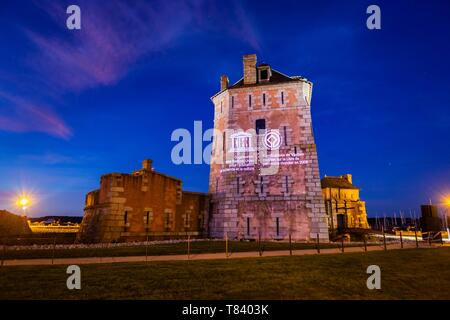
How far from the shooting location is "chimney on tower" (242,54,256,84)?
28297 mm

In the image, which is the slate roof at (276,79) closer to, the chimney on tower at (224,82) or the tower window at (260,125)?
the chimney on tower at (224,82)

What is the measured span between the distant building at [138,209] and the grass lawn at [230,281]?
1072cm

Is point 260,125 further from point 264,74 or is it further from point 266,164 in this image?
point 264,74

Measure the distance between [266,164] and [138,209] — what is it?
467 inches

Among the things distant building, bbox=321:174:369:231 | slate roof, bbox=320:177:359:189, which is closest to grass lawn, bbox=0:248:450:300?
distant building, bbox=321:174:369:231

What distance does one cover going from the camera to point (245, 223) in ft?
81.4

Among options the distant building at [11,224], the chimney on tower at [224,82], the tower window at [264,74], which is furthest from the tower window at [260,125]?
the distant building at [11,224]

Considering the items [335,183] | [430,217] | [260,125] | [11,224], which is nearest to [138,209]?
[11,224]

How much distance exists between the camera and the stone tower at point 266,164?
24031 millimetres

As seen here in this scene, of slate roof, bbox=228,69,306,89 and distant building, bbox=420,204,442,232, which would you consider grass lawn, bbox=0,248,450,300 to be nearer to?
distant building, bbox=420,204,442,232

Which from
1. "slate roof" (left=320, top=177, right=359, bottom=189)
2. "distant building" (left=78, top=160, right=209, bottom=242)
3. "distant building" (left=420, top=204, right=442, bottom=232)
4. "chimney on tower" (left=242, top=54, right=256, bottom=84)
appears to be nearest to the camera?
"distant building" (left=78, top=160, right=209, bottom=242)

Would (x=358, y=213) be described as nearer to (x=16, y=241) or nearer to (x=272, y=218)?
(x=272, y=218)

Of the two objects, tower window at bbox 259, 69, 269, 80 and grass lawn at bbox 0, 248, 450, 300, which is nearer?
grass lawn at bbox 0, 248, 450, 300
